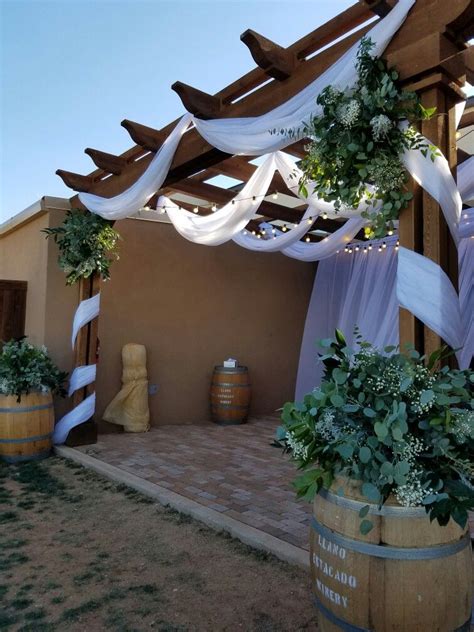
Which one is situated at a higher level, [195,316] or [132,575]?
[195,316]

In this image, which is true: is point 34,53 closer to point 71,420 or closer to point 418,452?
point 71,420

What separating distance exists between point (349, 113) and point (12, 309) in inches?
187

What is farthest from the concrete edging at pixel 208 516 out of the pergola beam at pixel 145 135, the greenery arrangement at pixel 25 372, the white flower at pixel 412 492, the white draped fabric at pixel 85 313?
the pergola beam at pixel 145 135

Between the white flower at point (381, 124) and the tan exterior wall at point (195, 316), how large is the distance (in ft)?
13.5

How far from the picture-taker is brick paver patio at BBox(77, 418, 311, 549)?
3.00 metres

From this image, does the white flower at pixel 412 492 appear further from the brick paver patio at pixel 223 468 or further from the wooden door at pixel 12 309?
the wooden door at pixel 12 309

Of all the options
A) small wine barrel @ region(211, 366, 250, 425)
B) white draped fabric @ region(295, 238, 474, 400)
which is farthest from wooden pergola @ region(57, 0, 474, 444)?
small wine barrel @ region(211, 366, 250, 425)

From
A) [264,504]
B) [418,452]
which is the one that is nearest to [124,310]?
[264,504]

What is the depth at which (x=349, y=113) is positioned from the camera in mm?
2195

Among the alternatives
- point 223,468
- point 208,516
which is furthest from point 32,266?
point 208,516

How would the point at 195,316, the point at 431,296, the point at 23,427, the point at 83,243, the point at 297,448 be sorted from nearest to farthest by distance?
the point at 297,448 → the point at 431,296 → the point at 23,427 → the point at 83,243 → the point at 195,316

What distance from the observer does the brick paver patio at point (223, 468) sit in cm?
300

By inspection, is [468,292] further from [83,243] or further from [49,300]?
[49,300]

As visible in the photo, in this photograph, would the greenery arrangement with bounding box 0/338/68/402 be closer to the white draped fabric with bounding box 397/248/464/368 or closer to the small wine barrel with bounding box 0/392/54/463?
the small wine barrel with bounding box 0/392/54/463
